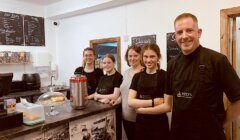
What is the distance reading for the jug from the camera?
7.09 feet

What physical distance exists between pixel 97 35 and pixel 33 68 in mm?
1638

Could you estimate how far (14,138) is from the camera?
5.25 ft

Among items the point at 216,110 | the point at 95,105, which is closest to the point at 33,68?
the point at 95,105

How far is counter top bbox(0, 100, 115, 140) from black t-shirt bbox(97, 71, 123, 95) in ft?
0.54

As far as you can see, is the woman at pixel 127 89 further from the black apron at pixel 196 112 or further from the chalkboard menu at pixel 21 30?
the chalkboard menu at pixel 21 30

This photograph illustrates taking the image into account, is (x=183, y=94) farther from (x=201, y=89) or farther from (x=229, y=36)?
(x=229, y=36)

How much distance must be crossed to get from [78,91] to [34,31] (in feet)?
10.3

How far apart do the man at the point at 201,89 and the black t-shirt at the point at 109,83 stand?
3.60 ft

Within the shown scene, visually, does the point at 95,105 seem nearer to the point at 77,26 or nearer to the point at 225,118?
the point at 225,118

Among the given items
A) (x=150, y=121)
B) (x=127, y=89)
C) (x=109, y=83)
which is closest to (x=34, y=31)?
(x=109, y=83)

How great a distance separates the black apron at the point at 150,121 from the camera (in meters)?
1.97

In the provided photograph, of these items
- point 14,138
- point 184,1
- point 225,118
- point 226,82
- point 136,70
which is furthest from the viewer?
point 184,1

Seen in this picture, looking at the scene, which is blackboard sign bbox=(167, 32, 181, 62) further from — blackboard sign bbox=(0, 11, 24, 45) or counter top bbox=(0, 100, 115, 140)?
blackboard sign bbox=(0, 11, 24, 45)

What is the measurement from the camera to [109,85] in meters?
2.52
